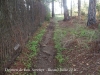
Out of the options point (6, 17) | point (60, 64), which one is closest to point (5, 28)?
point (6, 17)

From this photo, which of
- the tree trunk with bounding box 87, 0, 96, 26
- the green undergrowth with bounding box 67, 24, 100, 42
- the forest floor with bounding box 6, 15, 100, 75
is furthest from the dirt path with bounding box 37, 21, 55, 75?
the tree trunk with bounding box 87, 0, 96, 26

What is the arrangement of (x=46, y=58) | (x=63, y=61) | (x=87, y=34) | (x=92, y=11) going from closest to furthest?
1. (x=63, y=61)
2. (x=46, y=58)
3. (x=87, y=34)
4. (x=92, y=11)

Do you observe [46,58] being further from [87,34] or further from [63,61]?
[87,34]

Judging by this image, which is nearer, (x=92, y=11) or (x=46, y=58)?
(x=46, y=58)

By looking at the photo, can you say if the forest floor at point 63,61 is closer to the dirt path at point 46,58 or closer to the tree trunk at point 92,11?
the dirt path at point 46,58

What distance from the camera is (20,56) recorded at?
567 centimetres

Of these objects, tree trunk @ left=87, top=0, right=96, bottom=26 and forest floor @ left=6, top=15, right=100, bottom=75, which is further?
tree trunk @ left=87, top=0, right=96, bottom=26

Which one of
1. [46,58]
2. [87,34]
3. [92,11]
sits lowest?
[46,58]

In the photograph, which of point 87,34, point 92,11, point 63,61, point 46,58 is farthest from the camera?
point 92,11

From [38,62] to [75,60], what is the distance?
3.99 ft

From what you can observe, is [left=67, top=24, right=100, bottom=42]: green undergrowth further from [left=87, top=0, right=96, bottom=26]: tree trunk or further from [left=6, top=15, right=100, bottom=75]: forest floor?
[left=87, top=0, right=96, bottom=26]: tree trunk

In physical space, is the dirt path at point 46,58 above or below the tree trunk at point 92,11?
below

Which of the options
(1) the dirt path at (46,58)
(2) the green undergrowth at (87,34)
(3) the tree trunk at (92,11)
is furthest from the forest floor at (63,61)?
(3) the tree trunk at (92,11)

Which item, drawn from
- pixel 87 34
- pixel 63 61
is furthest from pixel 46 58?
pixel 87 34
